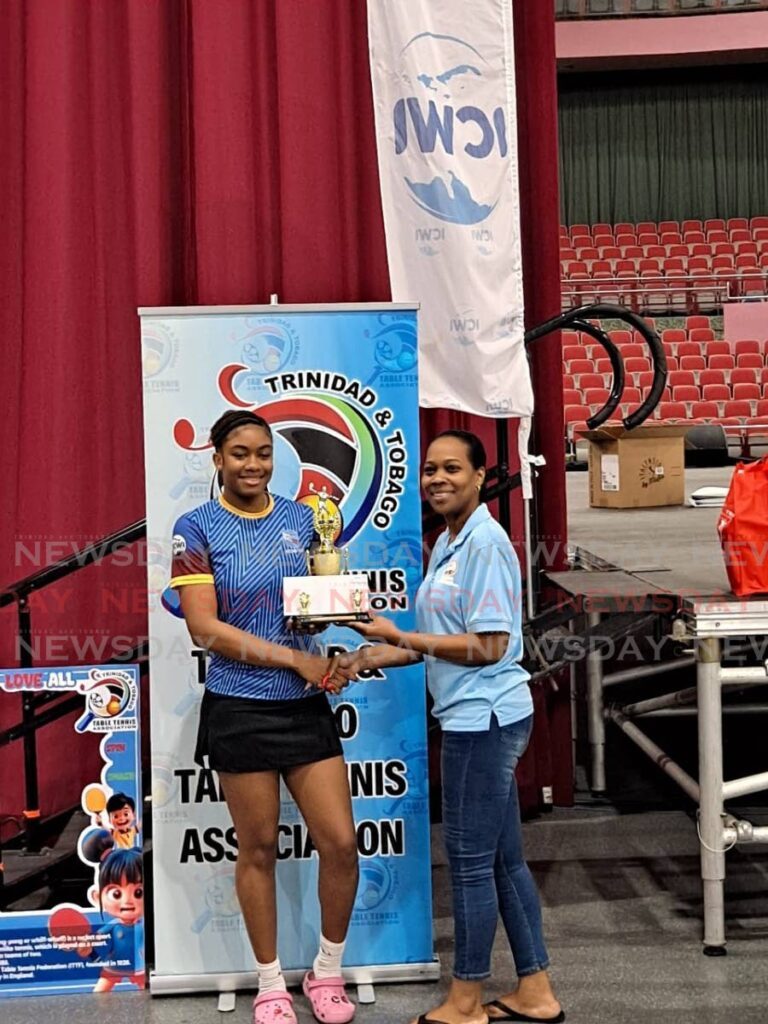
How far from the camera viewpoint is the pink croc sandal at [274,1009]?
2727 mm

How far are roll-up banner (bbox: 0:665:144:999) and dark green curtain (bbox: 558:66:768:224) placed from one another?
14.6 meters

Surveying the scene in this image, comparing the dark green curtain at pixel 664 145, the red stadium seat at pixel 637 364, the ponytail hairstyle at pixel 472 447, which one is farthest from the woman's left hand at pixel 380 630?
the dark green curtain at pixel 664 145

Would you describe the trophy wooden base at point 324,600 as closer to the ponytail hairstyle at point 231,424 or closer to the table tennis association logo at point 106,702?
the ponytail hairstyle at point 231,424

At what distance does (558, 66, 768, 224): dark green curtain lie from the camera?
645 inches

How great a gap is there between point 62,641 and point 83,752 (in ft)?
1.24

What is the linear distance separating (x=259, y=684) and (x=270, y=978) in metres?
0.69

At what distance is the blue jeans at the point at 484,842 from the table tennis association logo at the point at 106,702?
35.6 inches

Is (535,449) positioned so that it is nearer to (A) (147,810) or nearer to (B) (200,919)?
(A) (147,810)

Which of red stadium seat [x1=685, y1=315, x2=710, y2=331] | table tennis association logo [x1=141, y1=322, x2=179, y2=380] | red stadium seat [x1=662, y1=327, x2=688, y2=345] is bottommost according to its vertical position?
table tennis association logo [x1=141, y1=322, x2=179, y2=380]

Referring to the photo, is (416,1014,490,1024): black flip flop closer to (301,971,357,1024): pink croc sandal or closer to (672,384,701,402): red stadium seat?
(301,971,357,1024): pink croc sandal

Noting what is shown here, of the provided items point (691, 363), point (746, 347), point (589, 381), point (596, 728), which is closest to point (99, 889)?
point (596, 728)

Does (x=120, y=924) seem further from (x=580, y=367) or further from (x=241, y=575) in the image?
(x=580, y=367)

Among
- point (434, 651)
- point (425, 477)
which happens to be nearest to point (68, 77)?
point (425, 477)

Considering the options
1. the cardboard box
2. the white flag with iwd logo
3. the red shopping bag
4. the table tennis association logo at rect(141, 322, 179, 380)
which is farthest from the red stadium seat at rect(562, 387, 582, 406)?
the table tennis association logo at rect(141, 322, 179, 380)
